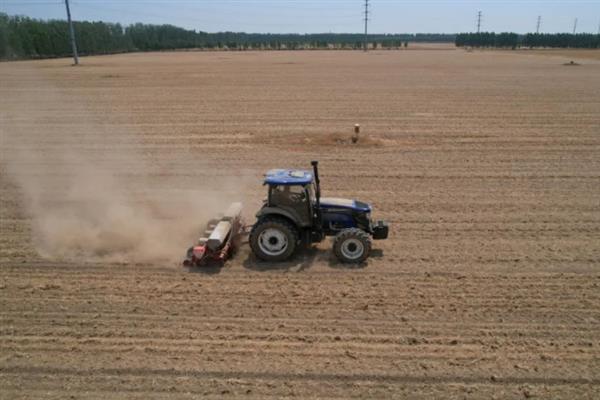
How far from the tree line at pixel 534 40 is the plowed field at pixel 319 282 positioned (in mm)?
124375

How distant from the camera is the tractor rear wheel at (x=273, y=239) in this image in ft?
26.7

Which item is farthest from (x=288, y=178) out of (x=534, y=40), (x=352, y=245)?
(x=534, y=40)

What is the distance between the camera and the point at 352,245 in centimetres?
823

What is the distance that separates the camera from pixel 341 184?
42.5ft

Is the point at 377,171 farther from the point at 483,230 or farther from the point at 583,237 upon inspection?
the point at 583,237

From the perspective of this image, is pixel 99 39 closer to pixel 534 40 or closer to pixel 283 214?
pixel 283 214

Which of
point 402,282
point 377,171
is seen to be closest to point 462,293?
point 402,282

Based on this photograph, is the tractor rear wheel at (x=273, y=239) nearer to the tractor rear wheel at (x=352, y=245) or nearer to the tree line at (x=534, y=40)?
the tractor rear wheel at (x=352, y=245)

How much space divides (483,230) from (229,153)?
900 centimetres

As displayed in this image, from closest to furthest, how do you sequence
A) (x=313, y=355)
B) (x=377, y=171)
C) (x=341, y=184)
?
(x=313, y=355), (x=341, y=184), (x=377, y=171)

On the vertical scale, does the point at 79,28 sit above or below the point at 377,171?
above

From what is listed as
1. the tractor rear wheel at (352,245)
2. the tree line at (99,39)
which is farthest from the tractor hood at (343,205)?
the tree line at (99,39)

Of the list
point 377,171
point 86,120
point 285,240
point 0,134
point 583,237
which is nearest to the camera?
point 285,240

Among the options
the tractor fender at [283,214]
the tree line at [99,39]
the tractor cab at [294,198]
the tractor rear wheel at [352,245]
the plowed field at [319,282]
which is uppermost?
the tree line at [99,39]
